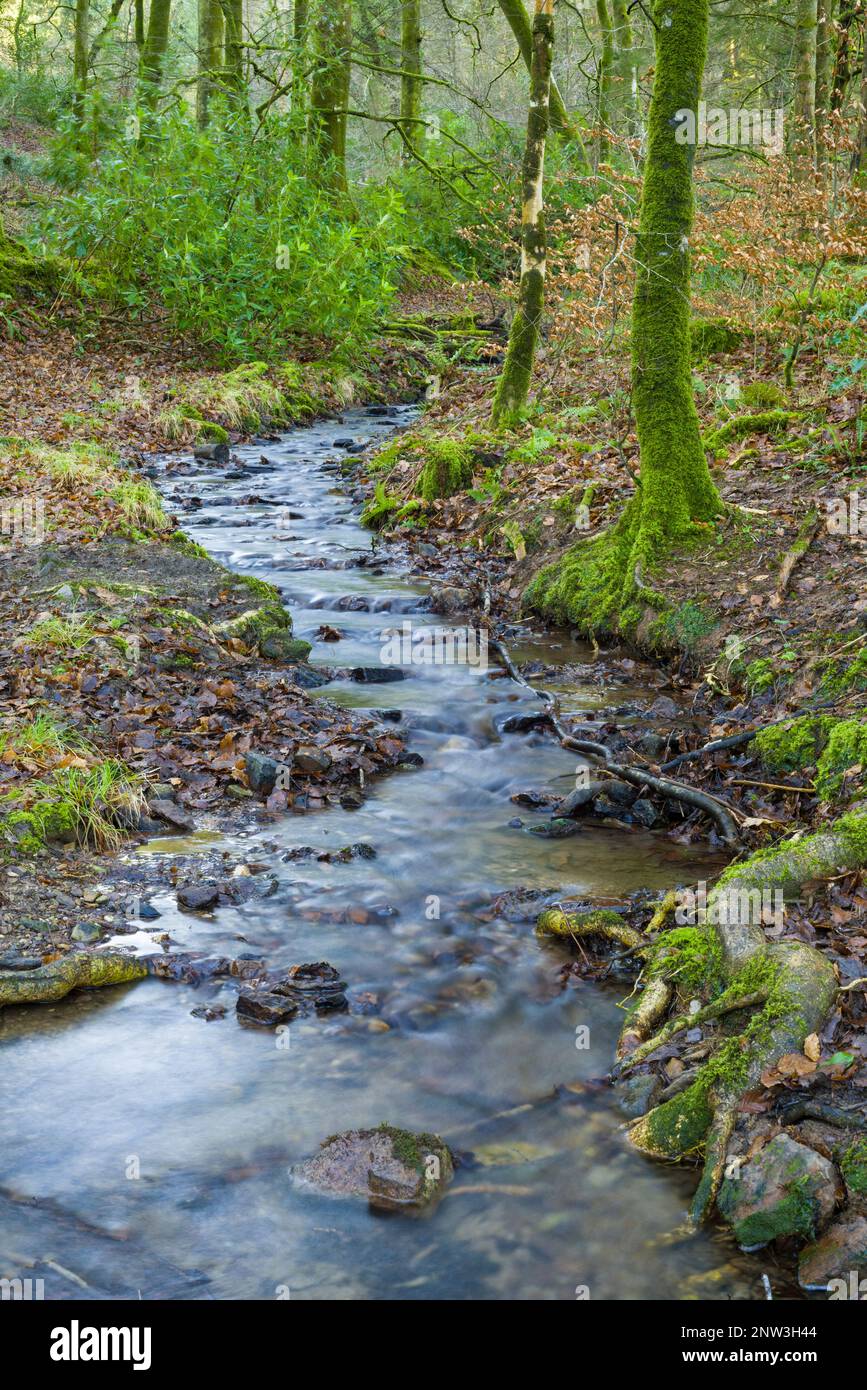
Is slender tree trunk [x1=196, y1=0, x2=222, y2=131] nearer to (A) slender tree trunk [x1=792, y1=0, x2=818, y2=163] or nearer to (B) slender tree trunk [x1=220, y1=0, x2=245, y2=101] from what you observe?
(B) slender tree trunk [x1=220, y1=0, x2=245, y2=101]

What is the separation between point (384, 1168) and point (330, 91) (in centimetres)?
2251

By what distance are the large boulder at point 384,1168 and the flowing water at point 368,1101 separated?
0.19 ft

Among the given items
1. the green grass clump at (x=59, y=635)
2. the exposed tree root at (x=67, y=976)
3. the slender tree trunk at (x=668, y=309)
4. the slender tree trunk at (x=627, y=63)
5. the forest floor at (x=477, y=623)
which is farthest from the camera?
the slender tree trunk at (x=627, y=63)

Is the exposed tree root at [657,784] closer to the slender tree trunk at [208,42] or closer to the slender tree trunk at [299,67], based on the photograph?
the slender tree trunk at [299,67]

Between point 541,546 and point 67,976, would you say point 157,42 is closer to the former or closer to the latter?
point 541,546

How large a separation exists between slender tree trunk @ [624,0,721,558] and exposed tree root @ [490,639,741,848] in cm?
204

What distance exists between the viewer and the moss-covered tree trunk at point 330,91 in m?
18.8

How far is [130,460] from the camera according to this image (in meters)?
14.3

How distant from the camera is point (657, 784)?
6.16m

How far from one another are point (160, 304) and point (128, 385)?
3.43 meters

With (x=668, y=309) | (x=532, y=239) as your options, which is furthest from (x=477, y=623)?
(x=532, y=239)

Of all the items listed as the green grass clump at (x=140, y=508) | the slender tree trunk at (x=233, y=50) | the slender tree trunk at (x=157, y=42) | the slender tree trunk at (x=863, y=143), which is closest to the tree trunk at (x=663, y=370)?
the green grass clump at (x=140, y=508)
